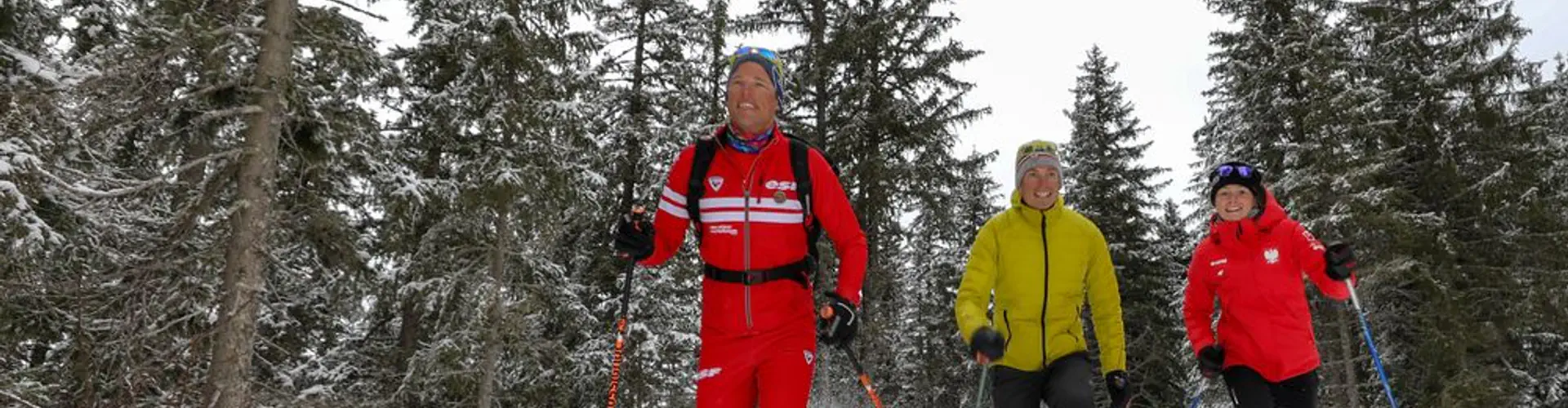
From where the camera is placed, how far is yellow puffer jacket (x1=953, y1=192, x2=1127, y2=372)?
4906 mm

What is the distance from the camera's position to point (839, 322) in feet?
13.3

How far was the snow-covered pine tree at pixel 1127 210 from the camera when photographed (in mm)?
27062

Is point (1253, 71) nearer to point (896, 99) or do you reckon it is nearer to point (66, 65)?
point (896, 99)

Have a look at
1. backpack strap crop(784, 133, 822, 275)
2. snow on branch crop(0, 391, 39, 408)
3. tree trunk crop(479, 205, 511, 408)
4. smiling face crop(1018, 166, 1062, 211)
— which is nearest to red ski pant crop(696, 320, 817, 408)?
backpack strap crop(784, 133, 822, 275)

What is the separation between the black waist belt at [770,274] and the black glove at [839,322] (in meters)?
0.23

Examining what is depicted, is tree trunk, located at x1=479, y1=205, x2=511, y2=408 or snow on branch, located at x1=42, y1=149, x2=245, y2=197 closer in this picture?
snow on branch, located at x1=42, y1=149, x2=245, y2=197

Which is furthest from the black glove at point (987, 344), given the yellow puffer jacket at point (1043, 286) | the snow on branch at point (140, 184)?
the snow on branch at point (140, 184)

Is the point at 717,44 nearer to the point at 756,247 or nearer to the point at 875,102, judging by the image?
the point at 875,102

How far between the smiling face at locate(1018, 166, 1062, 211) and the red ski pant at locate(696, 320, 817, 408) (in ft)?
5.84

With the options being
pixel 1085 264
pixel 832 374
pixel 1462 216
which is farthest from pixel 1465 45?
pixel 1085 264

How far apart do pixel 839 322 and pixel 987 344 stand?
75 centimetres

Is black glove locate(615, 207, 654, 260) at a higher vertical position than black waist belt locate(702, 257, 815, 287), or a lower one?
higher

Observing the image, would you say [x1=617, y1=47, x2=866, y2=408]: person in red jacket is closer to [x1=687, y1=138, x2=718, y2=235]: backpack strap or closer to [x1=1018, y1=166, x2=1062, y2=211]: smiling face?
[x1=687, y1=138, x2=718, y2=235]: backpack strap

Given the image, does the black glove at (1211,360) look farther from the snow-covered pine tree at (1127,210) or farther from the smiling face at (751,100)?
the snow-covered pine tree at (1127,210)
